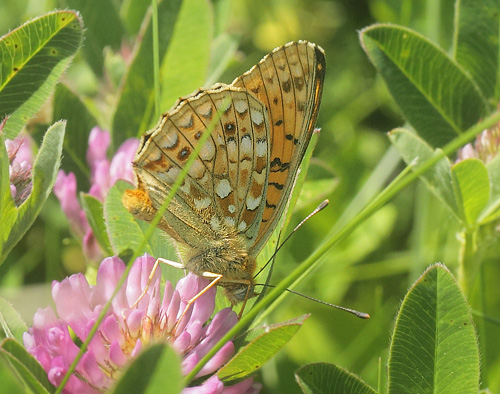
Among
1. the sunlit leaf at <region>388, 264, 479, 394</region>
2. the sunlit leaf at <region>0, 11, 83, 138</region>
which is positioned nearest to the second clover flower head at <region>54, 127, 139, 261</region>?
the sunlit leaf at <region>0, 11, 83, 138</region>

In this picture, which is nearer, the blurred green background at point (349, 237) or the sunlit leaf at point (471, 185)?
the sunlit leaf at point (471, 185)

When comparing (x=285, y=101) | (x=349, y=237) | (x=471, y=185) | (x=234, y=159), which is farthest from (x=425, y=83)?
(x=349, y=237)

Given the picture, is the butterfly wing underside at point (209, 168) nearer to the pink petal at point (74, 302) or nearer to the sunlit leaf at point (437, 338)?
the pink petal at point (74, 302)

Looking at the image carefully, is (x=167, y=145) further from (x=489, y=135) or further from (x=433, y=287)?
(x=489, y=135)

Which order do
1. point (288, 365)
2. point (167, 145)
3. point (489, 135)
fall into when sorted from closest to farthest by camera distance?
point (167, 145)
point (489, 135)
point (288, 365)

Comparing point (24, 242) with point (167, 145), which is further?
point (24, 242)

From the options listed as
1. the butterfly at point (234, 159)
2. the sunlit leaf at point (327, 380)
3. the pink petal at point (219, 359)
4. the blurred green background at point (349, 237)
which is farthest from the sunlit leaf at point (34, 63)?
the sunlit leaf at point (327, 380)

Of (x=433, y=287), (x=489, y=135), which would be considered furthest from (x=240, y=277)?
(x=489, y=135)
